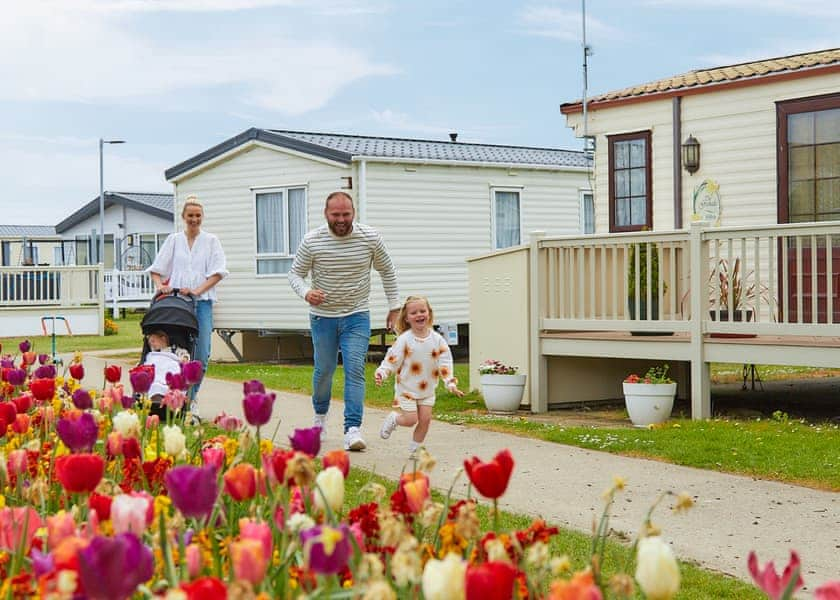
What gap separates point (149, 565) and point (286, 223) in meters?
19.2

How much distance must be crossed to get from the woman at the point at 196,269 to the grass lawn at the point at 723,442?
238 cm

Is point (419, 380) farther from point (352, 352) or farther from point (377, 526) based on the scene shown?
point (377, 526)

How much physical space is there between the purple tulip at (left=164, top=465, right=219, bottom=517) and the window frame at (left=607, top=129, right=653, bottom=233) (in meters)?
13.7

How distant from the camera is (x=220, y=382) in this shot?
51.6 feet

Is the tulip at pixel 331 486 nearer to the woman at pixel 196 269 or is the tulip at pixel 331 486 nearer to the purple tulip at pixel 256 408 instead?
the purple tulip at pixel 256 408

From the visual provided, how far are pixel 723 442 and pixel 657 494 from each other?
2.04 metres

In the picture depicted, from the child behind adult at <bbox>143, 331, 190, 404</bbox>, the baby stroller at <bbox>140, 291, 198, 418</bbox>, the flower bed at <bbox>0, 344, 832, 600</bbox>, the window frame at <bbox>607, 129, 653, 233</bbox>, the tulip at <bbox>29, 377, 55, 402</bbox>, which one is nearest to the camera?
the flower bed at <bbox>0, 344, 832, 600</bbox>

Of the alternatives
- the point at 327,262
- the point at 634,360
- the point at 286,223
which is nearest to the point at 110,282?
the point at 286,223

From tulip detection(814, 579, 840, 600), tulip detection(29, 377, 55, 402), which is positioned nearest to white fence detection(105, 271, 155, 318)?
tulip detection(29, 377, 55, 402)

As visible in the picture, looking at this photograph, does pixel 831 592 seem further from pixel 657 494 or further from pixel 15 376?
pixel 657 494

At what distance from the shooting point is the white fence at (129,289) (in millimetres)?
36372

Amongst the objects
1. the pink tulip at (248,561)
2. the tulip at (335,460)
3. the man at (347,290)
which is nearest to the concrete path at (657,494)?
the man at (347,290)

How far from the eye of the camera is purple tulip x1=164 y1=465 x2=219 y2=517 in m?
2.33

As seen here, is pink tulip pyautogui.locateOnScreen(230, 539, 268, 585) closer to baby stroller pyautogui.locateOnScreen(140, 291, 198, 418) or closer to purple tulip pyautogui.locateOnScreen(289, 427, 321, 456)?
purple tulip pyautogui.locateOnScreen(289, 427, 321, 456)
